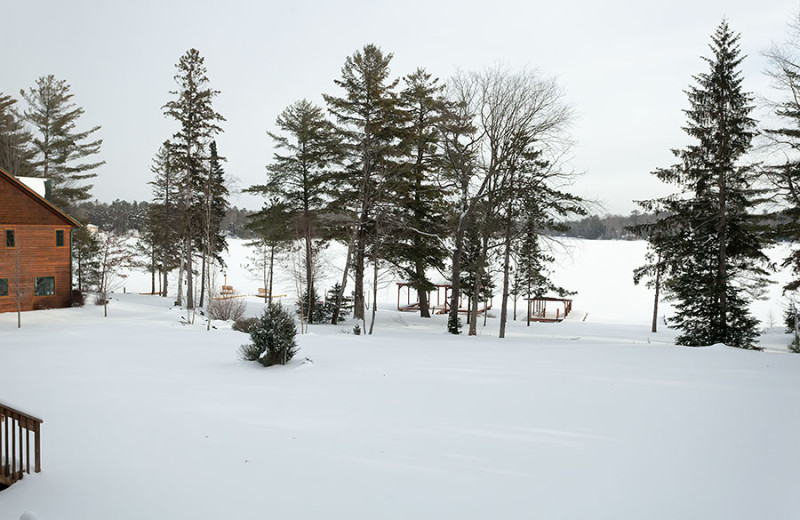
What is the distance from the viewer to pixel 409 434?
7156 mm

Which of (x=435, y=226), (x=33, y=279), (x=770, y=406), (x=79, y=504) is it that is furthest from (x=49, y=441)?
(x=33, y=279)

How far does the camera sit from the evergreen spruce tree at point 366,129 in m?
21.7

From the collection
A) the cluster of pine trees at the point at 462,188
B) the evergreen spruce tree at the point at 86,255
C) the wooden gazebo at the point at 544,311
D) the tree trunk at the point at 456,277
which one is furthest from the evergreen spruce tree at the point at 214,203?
the wooden gazebo at the point at 544,311

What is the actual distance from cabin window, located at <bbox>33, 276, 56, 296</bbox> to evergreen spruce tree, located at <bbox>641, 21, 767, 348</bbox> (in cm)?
2934

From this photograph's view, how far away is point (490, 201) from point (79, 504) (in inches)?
697

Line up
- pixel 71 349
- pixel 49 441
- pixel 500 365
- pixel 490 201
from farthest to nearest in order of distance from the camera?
pixel 490 201 → pixel 71 349 → pixel 500 365 → pixel 49 441

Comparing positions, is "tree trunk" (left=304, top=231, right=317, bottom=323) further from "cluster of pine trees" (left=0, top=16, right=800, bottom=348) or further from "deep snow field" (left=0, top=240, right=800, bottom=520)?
"deep snow field" (left=0, top=240, right=800, bottom=520)

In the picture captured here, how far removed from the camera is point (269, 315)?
12.0 m

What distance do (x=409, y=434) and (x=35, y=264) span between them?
2459 centimetres

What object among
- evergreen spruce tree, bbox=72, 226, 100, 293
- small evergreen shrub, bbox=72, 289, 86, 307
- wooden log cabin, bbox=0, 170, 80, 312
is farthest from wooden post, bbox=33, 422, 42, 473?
evergreen spruce tree, bbox=72, 226, 100, 293

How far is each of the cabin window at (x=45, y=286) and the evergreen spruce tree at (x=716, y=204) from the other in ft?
96.3

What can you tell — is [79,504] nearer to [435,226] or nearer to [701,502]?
[701,502]

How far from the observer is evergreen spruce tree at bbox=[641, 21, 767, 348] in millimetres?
18141

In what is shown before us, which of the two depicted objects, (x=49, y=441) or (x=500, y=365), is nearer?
(x=49, y=441)
